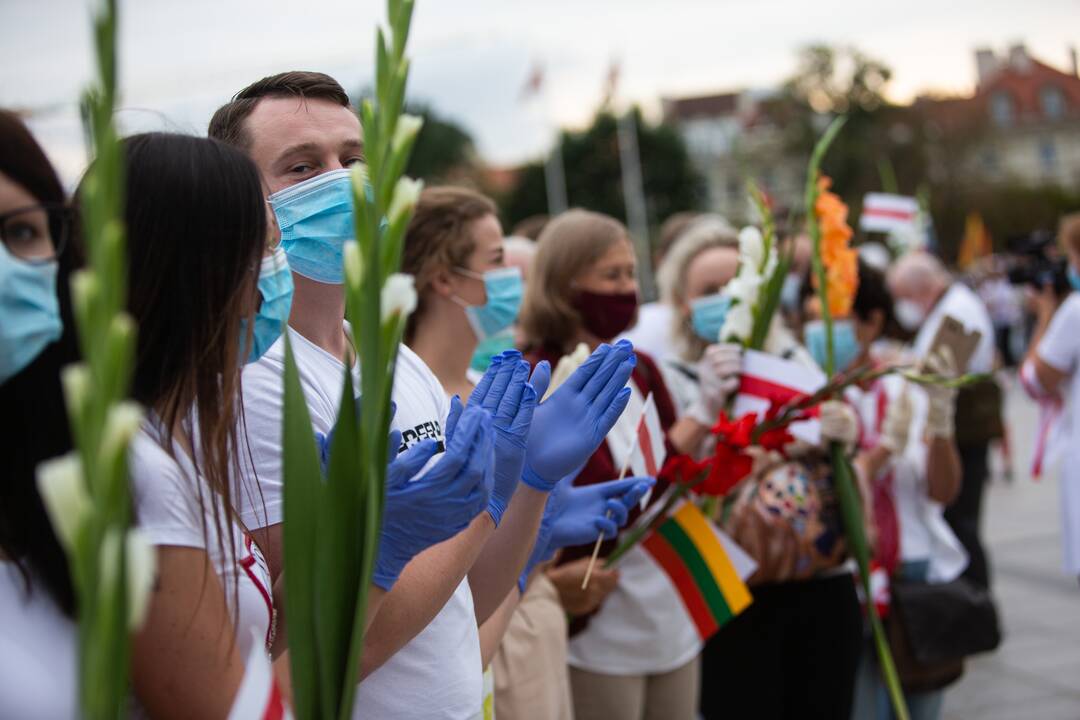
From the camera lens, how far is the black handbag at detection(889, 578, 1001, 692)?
3.91 m

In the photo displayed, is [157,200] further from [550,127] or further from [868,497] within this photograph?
[550,127]

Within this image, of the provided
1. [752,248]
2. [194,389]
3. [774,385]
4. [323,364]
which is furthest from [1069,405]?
[194,389]

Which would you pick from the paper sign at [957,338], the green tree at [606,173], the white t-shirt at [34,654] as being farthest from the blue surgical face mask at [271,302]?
the green tree at [606,173]

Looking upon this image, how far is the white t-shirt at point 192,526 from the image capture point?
3.81ft

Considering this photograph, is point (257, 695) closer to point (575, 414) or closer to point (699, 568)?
point (575, 414)

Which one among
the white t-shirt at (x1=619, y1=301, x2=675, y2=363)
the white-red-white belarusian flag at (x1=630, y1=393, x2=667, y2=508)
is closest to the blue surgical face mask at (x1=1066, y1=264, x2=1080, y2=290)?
the white t-shirt at (x1=619, y1=301, x2=675, y2=363)

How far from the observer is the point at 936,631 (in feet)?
12.9

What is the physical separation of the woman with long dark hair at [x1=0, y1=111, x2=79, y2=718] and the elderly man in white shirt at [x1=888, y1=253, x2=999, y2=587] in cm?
447

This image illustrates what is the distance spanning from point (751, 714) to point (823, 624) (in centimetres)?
36

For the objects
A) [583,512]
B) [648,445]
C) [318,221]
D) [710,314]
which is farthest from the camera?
[710,314]

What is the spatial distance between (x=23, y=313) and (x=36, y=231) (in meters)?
0.14

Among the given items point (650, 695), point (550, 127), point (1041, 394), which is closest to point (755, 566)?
point (650, 695)

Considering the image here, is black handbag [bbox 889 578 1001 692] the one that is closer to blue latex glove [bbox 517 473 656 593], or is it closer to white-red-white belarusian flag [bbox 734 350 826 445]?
white-red-white belarusian flag [bbox 734 350 826 445]

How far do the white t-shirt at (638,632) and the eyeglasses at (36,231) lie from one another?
2123mm
